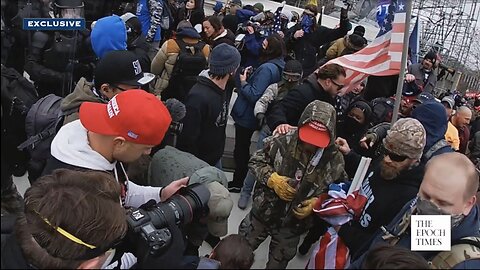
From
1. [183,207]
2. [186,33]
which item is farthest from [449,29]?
[183,207]

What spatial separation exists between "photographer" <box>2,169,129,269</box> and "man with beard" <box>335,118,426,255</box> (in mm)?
1485

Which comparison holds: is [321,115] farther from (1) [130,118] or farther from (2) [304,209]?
(1) [130,118]

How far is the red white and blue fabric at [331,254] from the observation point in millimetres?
2523

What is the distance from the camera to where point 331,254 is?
260 centimetres

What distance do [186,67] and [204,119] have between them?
1117mm

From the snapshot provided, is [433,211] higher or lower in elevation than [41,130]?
higher

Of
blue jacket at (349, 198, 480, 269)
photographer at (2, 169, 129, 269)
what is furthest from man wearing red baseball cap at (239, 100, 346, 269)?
photographer at (2, 169, 129, 269)

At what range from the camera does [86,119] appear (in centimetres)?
203

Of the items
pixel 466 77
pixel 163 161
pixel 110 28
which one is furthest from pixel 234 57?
pixel 466 77

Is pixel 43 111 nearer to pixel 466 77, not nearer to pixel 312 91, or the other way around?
pixel 312 91

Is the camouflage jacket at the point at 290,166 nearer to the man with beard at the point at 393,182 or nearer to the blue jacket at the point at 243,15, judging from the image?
the man with beard at the point at 393,182

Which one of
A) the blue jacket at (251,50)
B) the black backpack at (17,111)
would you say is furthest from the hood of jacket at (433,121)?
the blue jacket at (251,50)

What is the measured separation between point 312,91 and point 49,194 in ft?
8.04

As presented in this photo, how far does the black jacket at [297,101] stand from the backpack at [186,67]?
43.5 inches
